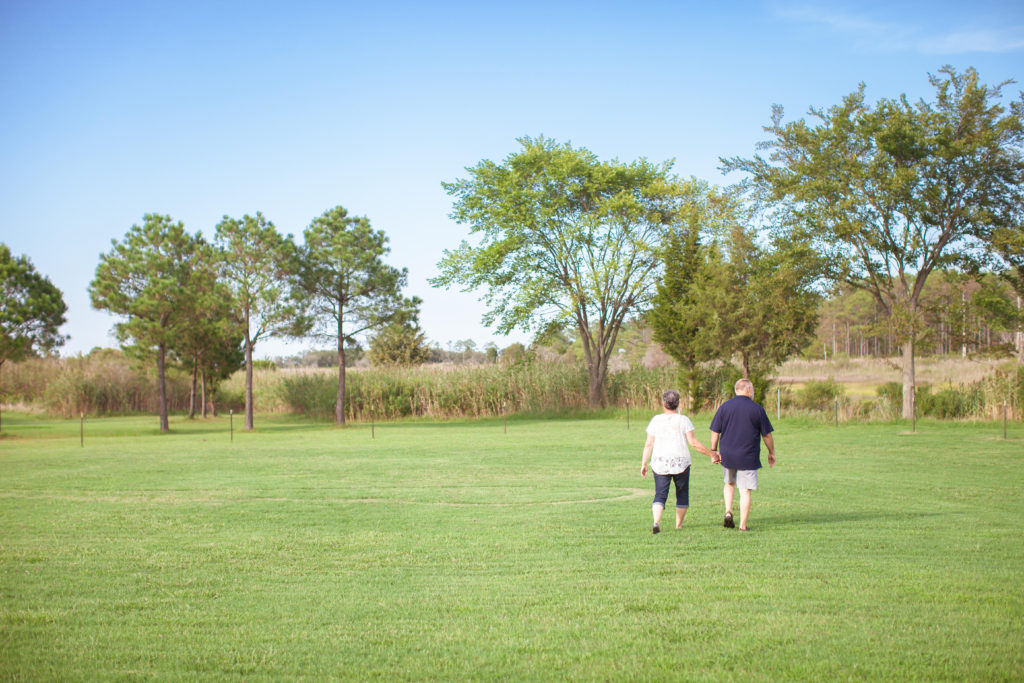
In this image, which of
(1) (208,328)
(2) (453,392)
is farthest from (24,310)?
(2) (453,392)

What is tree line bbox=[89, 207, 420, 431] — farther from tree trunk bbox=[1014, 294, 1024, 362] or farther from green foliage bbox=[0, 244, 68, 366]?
tree trunk bbox=[1014, 294, 1024, 362]

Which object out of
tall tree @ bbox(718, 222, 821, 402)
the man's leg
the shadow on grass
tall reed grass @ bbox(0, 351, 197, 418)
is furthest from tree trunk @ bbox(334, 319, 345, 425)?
the man's leg

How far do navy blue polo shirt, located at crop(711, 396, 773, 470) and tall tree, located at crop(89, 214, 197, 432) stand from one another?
2920 centimetres

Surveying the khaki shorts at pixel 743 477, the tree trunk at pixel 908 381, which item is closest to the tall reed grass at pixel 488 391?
the tree trunk at pixel 908 381

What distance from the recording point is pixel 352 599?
6.96m

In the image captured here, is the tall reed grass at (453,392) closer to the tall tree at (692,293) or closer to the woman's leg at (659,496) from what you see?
the tall tree at (692,293)

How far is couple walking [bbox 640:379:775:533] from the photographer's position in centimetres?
970

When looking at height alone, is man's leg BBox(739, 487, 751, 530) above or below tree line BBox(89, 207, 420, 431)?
below

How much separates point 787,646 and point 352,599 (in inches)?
138

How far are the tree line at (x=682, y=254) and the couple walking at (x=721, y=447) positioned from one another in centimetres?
2211

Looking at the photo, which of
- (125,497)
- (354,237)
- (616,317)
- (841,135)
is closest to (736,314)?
(841,135)

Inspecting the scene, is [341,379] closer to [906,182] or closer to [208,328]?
[208,328]

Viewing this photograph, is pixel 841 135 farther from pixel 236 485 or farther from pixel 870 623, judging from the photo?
pixel 870 623

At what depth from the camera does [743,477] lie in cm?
985
